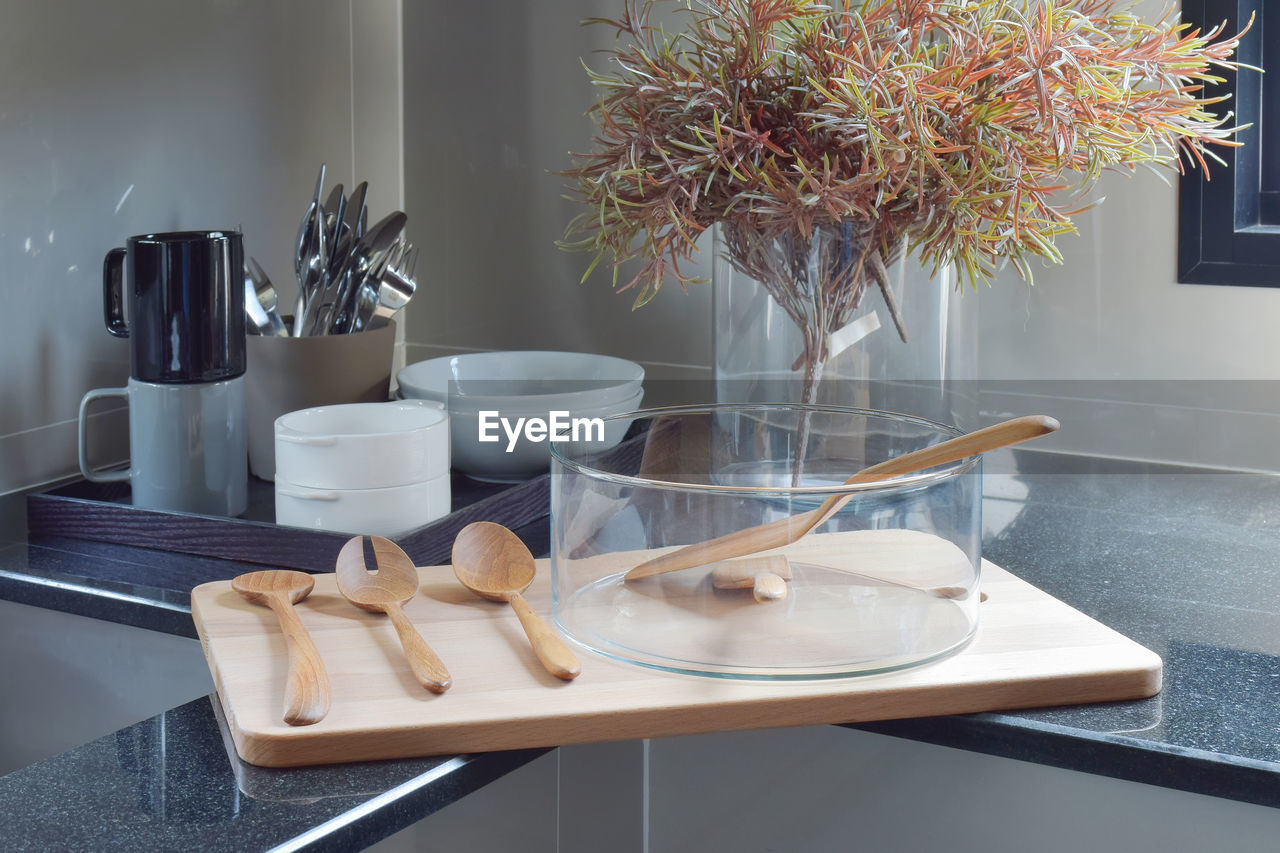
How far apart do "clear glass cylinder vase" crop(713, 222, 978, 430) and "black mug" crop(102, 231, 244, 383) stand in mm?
388

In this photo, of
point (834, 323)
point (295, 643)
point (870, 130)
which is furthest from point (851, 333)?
point (295, 643)

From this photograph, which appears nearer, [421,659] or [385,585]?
[421,659]

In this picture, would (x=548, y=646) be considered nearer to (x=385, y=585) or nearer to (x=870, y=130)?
(x=385, y=585)

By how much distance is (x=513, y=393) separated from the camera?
1.22 metres

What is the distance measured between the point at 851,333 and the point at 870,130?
18 centimetres

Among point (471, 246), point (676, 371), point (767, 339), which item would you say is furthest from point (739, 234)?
point (471, 246)

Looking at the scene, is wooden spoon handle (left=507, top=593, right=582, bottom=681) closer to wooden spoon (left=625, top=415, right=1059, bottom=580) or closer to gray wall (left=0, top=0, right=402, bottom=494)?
wooden spoon (left=625, top=415, right=1059, bottom=580)

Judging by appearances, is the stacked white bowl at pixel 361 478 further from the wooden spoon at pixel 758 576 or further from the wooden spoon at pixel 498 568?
the wooden spoon at pixel 758 576

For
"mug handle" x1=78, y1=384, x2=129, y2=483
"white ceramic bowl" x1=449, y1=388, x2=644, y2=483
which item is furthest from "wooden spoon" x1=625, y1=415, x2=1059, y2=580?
"mug handle" x1=78, y1=384, x2=129, y2=483

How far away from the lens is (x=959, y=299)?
964mm

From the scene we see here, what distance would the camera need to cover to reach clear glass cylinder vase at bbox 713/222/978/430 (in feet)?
2.77

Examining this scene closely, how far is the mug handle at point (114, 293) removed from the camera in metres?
1.00

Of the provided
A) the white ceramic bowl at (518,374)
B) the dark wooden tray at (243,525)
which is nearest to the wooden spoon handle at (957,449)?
Result: the dark wooden tray at (243,525)

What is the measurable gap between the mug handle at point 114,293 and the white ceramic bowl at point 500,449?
29 centimetres
